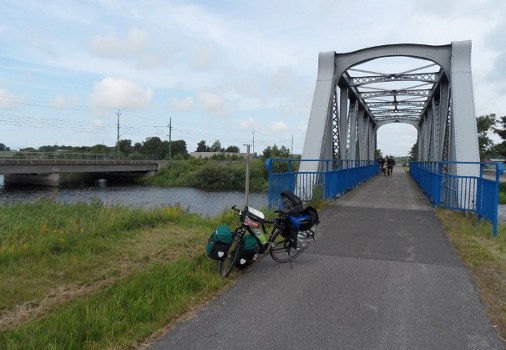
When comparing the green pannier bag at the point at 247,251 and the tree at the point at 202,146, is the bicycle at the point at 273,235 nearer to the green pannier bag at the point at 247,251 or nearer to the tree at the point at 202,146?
the green pannier bag at the point at 247,251

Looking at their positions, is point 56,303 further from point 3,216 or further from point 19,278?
point 3,216

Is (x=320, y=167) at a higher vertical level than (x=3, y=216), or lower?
higher

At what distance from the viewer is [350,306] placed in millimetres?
3717

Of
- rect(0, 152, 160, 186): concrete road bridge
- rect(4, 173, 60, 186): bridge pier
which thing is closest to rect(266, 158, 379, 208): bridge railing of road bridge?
rect(0, 152, 160, 186): concrete road bridge

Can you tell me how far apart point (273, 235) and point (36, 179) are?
41862 millimetres

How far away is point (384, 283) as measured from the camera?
4.39 metres

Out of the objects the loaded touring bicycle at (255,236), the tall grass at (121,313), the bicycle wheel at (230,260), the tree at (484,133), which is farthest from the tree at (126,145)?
the tall grass at (121,313)

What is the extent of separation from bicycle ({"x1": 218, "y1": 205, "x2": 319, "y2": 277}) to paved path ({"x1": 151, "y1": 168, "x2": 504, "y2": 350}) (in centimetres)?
19

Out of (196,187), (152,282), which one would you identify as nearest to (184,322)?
(152,282)

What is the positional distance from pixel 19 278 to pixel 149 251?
1.78 meters

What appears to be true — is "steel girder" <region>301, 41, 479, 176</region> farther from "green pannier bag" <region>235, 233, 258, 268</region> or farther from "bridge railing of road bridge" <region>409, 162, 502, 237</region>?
"green pannier bag" <region>235, 233, 258, 268</region>

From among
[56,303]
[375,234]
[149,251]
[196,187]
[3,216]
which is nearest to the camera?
[56,303]

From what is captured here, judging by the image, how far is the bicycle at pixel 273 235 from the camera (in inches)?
184

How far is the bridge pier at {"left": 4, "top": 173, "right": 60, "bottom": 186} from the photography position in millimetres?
39088
